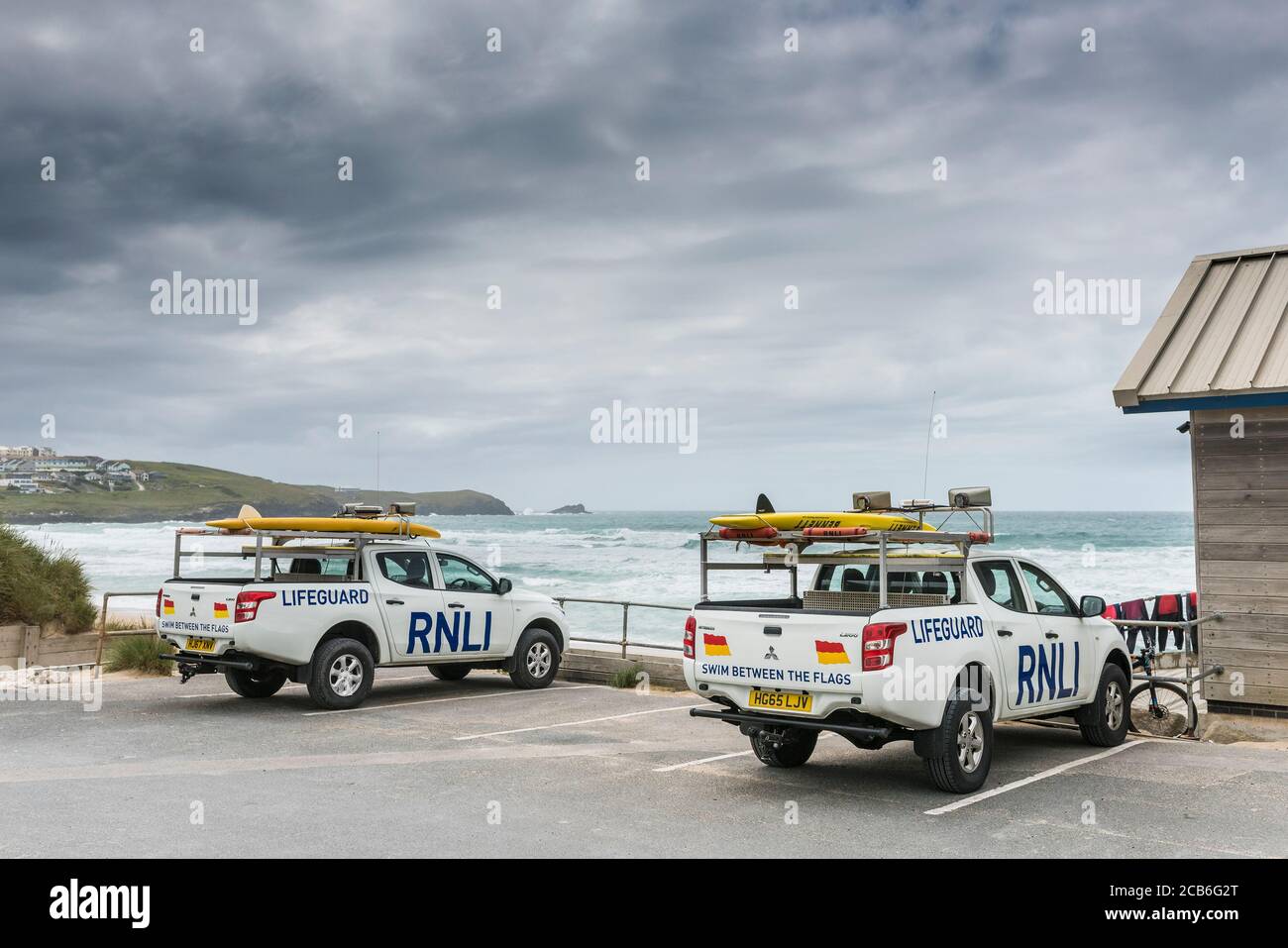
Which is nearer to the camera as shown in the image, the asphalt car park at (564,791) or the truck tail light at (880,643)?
the asphalt car park at (564,791)

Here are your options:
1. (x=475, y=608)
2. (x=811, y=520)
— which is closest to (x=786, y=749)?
(x=811, y=520)

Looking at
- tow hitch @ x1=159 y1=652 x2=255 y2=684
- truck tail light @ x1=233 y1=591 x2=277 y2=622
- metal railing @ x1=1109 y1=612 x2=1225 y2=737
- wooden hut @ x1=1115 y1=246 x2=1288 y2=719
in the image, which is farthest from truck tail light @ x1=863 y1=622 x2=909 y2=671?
tow hitch @ x1=159 y1=652 x2=255 y2=684

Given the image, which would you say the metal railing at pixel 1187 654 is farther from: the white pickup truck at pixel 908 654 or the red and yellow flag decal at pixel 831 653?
the red and yellow flag decal at pixel 831 653

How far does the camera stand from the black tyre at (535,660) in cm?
1405

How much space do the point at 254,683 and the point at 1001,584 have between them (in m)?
8.69

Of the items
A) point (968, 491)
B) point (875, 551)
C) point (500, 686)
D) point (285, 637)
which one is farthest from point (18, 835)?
point (500, 686)

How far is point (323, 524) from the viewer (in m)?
12.5

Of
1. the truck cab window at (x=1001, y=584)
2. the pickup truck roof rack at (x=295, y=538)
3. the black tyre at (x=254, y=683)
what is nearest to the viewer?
the truck cab window at (x=1001, y=584)

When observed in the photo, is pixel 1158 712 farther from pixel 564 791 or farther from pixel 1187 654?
pixel 564 791

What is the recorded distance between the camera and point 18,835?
6691 millimetres

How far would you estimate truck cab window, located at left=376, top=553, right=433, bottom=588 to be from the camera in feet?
42.5

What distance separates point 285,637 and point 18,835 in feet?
17.0

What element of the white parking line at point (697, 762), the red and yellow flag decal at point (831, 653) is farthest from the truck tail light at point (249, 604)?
the red and yellow flag decal at point (831, 653)

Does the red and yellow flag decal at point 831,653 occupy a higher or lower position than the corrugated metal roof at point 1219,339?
lower
